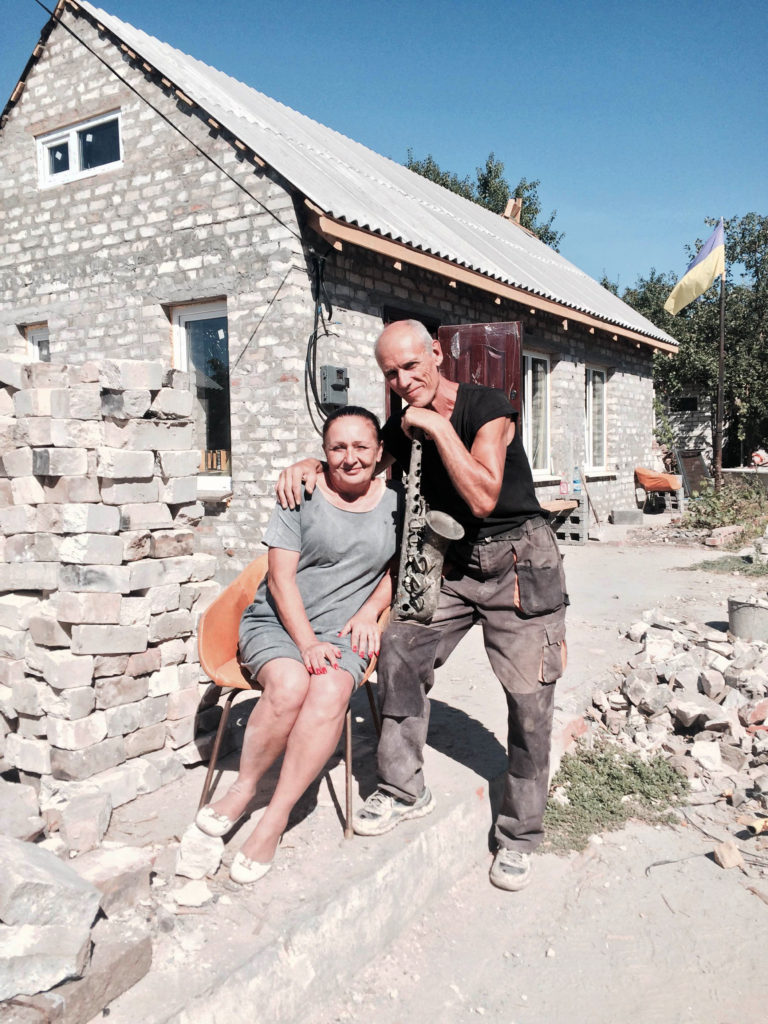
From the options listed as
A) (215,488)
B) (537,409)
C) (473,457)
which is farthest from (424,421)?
(537,409)

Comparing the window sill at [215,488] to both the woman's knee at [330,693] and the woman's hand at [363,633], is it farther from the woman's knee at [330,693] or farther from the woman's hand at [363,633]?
the woman's knee at [330,693]

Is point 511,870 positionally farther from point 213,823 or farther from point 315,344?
point 315,344

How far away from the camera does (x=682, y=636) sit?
554 centimetres

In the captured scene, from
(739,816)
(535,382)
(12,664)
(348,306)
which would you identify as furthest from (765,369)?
(12,664)

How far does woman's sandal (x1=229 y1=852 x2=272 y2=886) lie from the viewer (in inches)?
93.7

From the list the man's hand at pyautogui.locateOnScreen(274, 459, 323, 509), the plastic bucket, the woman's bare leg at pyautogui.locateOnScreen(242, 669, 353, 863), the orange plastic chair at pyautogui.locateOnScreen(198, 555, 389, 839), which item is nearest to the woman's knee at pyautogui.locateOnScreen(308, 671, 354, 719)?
the woman's bare leg at pyautogui.locateOnScreen(242, 669, 353, 863)

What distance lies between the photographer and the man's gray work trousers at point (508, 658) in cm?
274

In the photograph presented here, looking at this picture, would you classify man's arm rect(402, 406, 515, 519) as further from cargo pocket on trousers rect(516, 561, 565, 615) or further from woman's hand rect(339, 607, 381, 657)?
woman's hand rect(339, 607, 381, 657)

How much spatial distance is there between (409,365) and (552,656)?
1150 mm

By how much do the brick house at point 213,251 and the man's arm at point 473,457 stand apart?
4195 mm

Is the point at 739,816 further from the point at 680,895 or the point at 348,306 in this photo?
the point at 348,306

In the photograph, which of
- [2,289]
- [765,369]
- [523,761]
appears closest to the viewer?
[523,761]

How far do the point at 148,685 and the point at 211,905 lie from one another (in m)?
1.10

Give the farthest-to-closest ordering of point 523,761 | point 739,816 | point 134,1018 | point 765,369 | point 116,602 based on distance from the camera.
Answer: point 765,369
point 739,816
point 116,602
point 523,761
point 134,1018
